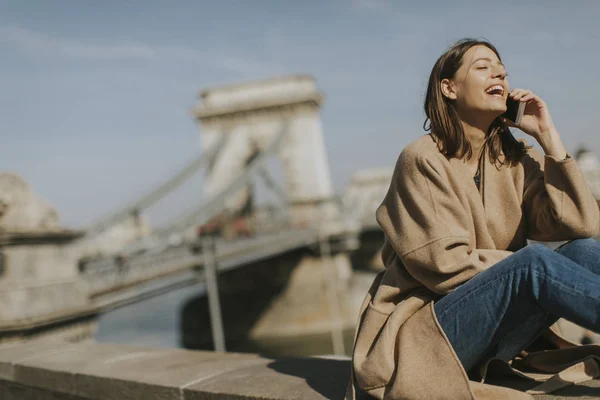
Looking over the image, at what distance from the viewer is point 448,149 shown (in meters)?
1.78

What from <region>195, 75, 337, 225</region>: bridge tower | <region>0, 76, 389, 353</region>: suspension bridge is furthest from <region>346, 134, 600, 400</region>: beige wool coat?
<region>195, 75, 337, 225</region>: bridge tower

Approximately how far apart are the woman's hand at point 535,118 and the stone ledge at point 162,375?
0.69 meters

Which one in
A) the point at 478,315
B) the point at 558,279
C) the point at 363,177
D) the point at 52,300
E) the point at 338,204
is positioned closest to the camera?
the point at 558,279

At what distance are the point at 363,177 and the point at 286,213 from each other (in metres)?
9.95

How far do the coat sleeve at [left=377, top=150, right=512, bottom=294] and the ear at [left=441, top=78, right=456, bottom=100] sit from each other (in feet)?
0.69

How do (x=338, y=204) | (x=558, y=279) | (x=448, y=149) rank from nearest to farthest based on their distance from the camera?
(x=558, y=279)
(x=448, y=149)
(x=338, y=204)

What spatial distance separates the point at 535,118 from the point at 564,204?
0.96ft

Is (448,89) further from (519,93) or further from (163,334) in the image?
(163,334)

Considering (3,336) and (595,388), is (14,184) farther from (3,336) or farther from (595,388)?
(595,388)

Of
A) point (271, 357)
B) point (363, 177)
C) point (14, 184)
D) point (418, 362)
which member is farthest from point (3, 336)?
point (363, 177)

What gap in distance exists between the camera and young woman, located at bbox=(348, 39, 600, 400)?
1.53 meters

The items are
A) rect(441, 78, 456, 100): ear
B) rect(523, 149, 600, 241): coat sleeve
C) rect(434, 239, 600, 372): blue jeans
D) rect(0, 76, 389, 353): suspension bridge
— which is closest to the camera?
rect(434, 239, 600, 372): blue jeans

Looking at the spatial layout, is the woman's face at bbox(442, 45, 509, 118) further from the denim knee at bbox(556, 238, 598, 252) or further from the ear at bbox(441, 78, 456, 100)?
the denim knee at bbox(556, 238, 598, 252)

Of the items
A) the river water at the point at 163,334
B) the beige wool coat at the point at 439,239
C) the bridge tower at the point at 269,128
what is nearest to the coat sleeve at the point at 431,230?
the beige wool coat at the point at 439,239
